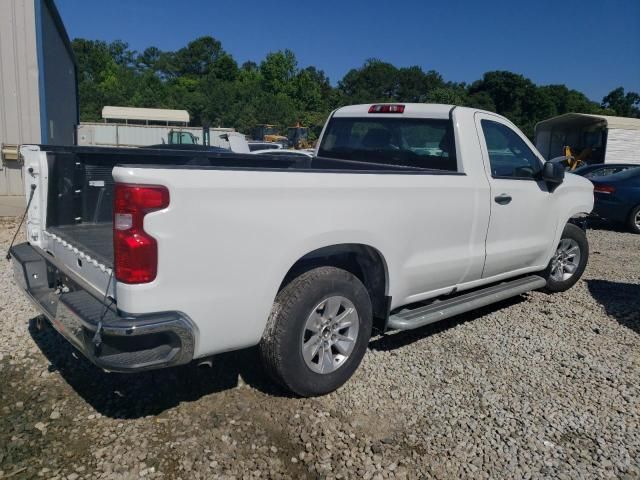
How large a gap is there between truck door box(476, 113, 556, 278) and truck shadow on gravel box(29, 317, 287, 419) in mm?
2238

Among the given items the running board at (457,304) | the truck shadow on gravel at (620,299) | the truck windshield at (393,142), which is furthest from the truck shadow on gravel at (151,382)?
the truck shadow on gravel at (620,299)

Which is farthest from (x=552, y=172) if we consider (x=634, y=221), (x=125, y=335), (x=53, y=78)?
(x=53, y=78)

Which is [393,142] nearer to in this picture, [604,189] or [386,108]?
[386,108]

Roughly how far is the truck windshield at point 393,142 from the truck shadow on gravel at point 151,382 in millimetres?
2210

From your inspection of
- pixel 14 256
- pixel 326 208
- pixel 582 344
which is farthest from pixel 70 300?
pixel 582 344

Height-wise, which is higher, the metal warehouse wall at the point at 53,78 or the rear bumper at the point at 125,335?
the metal warehouse wall at the point at 53,78

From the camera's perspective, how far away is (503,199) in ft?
15.3

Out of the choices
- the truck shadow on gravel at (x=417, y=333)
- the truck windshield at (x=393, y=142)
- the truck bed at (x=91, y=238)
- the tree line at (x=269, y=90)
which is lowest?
the truck shadow on gravel at (x=417, y=333)

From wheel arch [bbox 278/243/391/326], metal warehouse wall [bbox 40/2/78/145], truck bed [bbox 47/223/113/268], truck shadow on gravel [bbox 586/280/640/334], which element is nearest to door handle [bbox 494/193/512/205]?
wheel arch [bbox 278/243/391/326]

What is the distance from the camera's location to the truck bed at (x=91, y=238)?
3172 millimetres

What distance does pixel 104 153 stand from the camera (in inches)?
168

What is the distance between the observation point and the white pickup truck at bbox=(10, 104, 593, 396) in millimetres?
2682

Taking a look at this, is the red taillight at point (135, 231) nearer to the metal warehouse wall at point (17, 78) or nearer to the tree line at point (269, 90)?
the metal warehouse wall at point (17, 78)

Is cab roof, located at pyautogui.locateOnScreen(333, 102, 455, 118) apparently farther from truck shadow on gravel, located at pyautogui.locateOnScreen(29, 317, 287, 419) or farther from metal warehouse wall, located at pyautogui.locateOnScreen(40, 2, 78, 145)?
metal warehouse wall, located at pyautogui.locateOnScreen(40, 2, 78, 145)
